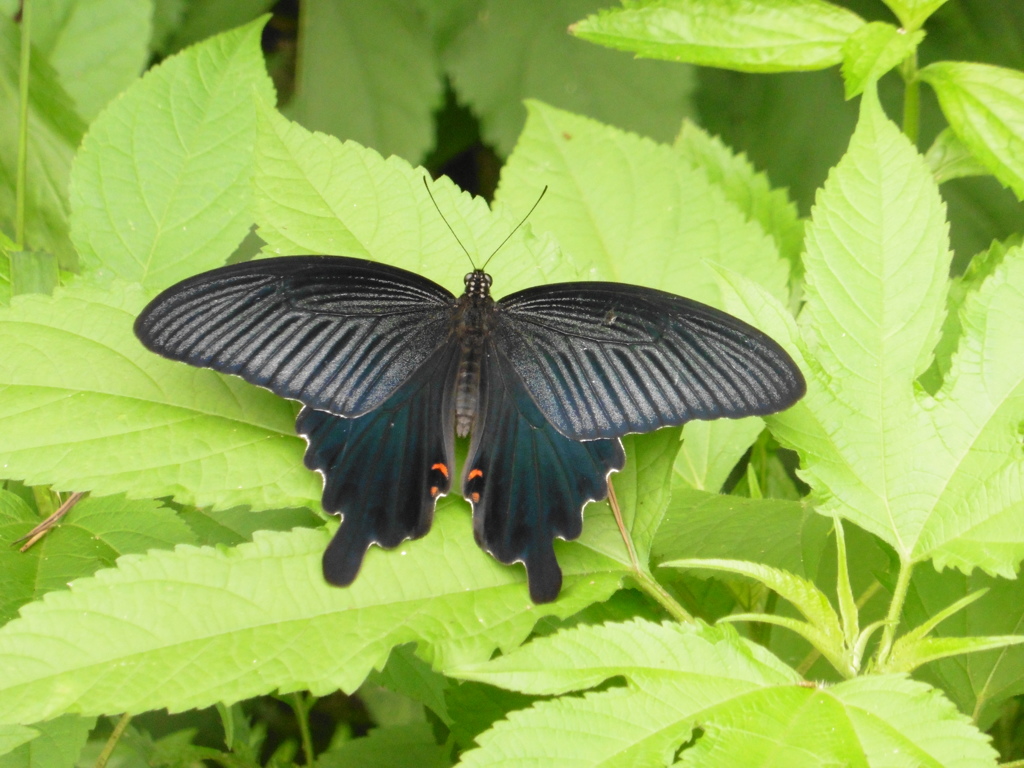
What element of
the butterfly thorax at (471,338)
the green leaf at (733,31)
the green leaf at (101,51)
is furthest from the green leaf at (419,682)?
the green leaf at (101,51)

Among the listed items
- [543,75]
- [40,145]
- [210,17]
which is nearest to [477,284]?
[40,145]

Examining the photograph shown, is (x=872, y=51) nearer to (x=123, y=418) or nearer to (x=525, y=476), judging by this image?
(x=525, y=476)

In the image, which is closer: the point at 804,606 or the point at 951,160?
the point at 804,606

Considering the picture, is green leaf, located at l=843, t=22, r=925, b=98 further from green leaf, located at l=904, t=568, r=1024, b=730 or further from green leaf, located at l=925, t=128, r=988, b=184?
green leaf, located at l=904, t=568, r=1024, b=730

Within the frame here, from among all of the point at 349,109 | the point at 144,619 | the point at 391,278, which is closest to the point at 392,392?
the point at 391,278

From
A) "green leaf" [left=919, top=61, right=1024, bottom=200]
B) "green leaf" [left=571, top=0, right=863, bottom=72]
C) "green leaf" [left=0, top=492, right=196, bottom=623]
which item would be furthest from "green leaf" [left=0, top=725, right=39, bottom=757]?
"green leaf" [left=919, top=61, right=1024, bottom=200]
